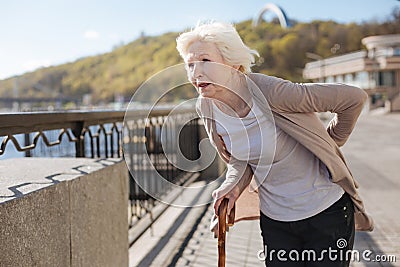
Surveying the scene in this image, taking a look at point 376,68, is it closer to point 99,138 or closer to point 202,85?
point 99,138

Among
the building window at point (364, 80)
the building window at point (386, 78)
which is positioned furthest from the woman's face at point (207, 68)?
the building window at point (386, 78)

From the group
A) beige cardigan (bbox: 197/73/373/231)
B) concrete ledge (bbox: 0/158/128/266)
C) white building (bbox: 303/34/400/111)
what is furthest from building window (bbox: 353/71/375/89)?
beige cardigan (bbox: 197/73/373/231)

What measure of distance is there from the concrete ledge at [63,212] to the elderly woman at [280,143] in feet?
2.51

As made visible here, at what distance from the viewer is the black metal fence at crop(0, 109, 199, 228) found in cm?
256

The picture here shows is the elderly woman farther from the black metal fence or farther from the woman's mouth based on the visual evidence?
the black metal fence

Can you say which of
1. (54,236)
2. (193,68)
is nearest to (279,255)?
(193,68)

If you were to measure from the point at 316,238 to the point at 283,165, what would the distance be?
31 centimetres

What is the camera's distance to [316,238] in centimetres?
207

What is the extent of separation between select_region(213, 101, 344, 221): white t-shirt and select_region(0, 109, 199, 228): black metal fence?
0.82 m

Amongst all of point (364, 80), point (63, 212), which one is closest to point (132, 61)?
point (364, 80)

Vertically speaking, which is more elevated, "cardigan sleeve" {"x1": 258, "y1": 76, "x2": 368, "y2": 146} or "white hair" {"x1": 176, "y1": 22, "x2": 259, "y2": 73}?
"white hair" {"x1": 176, "y1": 22, "x2": 259, "y2": 73}

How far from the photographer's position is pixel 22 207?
2115 mm

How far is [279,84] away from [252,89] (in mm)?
103

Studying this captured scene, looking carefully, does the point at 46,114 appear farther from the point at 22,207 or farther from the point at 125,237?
the point at 125,237
